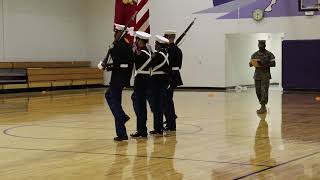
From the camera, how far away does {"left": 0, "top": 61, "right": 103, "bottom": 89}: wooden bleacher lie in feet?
88.0

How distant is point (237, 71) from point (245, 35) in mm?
1920

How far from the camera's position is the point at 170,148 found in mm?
9477

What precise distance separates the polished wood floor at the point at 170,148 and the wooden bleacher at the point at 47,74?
1104 cm

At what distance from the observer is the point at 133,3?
1428 centimetres

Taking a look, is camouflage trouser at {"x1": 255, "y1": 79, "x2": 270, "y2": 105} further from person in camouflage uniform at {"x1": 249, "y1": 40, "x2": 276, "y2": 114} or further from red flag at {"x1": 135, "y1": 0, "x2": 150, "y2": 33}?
red flag at {"x1": 135, "y1": 0, "x2": 150, "y2": 33}

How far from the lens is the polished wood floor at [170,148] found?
23.8ft

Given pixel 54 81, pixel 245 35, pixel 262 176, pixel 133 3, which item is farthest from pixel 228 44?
pixel 262 176

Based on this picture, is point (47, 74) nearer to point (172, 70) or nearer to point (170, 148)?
point (172, 70)

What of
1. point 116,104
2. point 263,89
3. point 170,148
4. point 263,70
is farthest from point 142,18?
point 170,148

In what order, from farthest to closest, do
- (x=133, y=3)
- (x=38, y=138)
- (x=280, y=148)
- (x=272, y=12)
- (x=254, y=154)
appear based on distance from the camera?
(x=272, y=12) < (x=133, y=3) < (x=38, y=138) < (x=280, y=148) < (x=254, y=154)

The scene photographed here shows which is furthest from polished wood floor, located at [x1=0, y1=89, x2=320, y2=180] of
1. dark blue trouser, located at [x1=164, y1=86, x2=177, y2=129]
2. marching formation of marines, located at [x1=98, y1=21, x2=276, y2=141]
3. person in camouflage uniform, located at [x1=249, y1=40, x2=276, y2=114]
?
person in camouflage uniform, located at [x1=249, y1=40, x2=276, y2=114]

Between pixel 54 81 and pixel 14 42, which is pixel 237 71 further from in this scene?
pixel 14 42

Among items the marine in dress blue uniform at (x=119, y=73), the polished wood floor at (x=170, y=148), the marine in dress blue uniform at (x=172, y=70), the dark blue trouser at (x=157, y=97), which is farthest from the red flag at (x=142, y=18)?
the marine in dress blue uniform at (x=119, y=73)

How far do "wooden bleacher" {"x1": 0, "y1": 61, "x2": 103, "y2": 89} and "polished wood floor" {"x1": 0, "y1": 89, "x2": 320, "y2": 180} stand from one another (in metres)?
11.0
